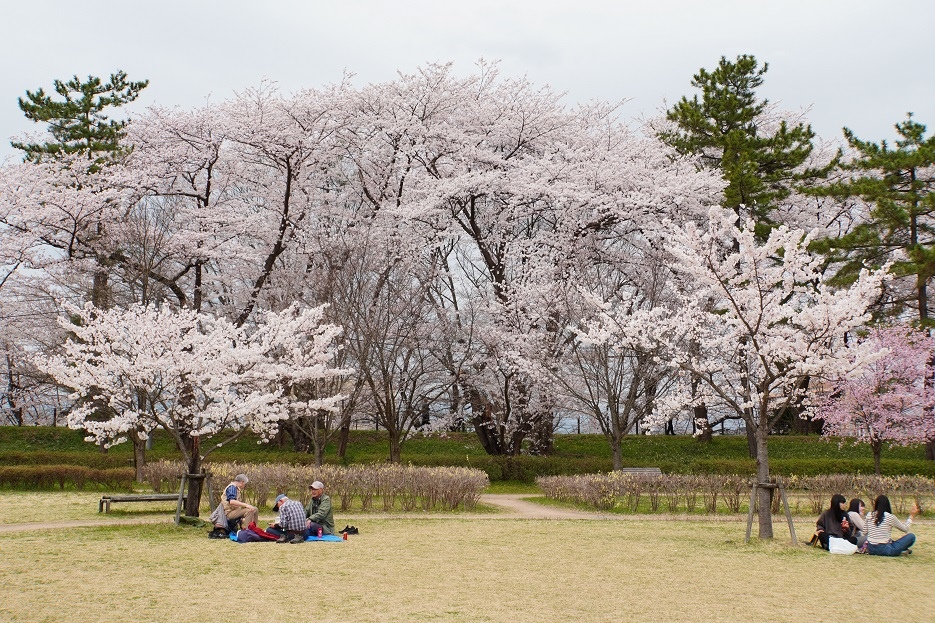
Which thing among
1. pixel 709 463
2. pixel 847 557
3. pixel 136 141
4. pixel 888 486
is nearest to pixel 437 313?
pixel 709 463

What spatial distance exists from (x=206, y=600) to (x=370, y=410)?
17685mm

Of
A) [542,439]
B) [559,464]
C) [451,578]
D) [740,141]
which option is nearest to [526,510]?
[559,464]

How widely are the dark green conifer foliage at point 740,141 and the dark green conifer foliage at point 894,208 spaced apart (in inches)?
59.6

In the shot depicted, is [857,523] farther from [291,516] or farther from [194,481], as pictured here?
[194,481]

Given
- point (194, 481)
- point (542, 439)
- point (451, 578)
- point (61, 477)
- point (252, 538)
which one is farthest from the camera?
point (542, 439)

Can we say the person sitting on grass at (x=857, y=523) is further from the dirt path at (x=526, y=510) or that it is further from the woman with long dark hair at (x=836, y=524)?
the dirt path at (x=526, y=510)

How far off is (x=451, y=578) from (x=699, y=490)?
27.8ft

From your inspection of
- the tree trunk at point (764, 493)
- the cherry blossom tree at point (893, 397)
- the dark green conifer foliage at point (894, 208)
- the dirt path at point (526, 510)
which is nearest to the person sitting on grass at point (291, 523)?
the dirt path at point (526, 510)

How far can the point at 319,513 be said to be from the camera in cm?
1082

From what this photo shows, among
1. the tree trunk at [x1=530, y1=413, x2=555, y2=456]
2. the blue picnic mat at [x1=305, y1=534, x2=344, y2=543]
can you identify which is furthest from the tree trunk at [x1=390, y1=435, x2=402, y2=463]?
the blue picnic mat at [x1=305, y1=534, x2=344, y2=543]

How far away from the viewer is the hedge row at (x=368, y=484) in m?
14.4

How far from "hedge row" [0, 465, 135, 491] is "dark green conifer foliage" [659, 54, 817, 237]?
1774 cm

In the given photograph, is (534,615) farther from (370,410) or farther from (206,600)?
(370,410)

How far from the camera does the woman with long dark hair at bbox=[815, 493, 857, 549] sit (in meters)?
10.1
